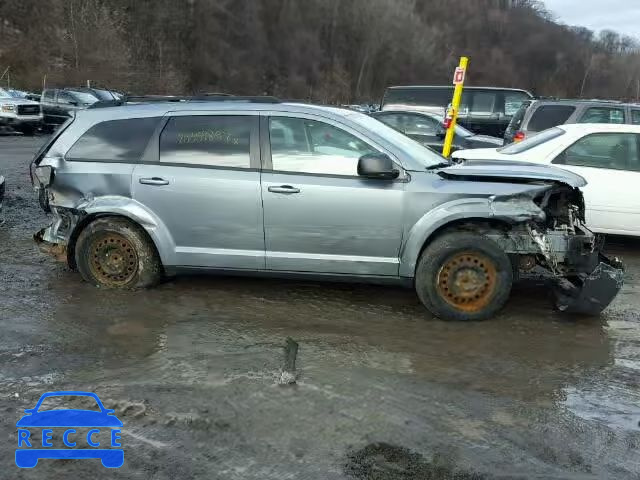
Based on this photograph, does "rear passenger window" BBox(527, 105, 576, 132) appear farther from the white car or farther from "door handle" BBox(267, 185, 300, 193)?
"door handle" BBox(267, 185, 300, 193)

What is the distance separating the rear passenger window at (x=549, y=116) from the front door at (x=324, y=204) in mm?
6003

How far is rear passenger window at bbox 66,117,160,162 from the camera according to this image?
545cm

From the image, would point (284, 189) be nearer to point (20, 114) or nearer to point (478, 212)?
point (478, 212)

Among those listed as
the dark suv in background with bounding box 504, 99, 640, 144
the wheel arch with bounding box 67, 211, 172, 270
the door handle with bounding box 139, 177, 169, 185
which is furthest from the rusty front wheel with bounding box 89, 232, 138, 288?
the dark suv in background with bounding box 504, 99, 640, 144

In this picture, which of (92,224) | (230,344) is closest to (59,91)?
(92,224)

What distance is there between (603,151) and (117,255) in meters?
5.41

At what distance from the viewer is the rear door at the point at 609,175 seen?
22.8 feet

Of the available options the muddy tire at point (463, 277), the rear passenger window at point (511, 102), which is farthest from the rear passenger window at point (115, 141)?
the rear passenger window at point (511, 102)

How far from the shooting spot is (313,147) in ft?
16.9

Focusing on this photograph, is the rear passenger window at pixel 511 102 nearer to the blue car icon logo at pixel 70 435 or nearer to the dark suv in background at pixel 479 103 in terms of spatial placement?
the dark suv in background at pixel 479 103

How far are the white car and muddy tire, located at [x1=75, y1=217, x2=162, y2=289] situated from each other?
3530 millimetres

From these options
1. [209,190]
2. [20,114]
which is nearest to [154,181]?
[209,190]

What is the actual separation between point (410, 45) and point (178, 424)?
120m

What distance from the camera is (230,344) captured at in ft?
14.6
